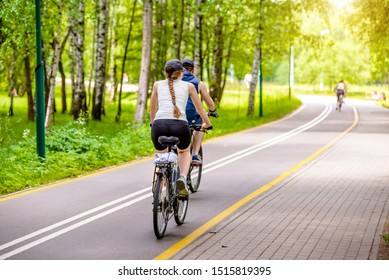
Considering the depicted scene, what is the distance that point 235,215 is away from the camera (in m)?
11.3

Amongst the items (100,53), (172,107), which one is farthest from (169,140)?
(100,53)

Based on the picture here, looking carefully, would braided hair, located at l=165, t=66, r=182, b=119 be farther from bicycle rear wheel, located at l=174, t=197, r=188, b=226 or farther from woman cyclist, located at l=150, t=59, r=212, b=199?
bicycle rear wheel, located at l=174, t=197, r=188, b=226

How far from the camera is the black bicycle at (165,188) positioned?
930 centimetres

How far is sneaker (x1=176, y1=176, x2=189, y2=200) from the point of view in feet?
33.0

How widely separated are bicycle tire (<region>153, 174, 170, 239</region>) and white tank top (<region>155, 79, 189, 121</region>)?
0.76m

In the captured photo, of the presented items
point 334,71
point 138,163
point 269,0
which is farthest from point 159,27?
point 334,71

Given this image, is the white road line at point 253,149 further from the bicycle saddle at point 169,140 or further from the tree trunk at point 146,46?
the bicycle saddle at point 169,140

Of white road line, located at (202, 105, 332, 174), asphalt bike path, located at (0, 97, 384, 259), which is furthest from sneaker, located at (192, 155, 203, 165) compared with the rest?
white road line, located at (202, 105, 332, 174)

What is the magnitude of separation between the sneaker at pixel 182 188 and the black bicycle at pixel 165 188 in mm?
50

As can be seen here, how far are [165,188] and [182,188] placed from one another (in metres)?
0.51

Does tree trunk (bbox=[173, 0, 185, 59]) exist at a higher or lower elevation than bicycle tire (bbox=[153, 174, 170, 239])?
higher

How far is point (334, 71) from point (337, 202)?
8971cm
